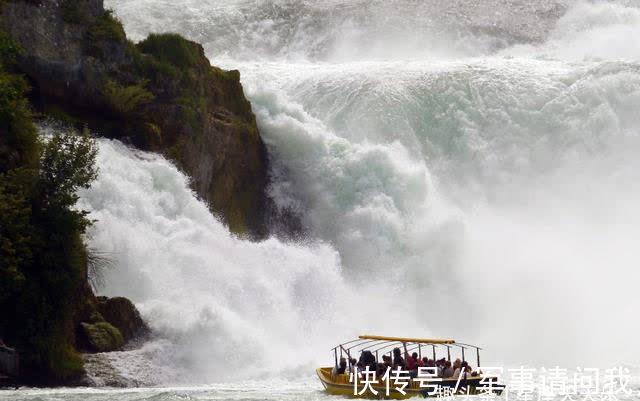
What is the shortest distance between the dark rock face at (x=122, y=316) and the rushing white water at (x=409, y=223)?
2.04 feet

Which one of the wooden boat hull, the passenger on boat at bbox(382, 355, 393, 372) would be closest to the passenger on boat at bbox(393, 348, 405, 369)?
the passenger on boat at bbox(382, 355, 393, 372)

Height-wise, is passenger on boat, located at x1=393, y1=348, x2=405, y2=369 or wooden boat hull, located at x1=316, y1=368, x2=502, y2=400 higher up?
passenger on boat, located at x1=393, y1=348, x2=405, y2=369

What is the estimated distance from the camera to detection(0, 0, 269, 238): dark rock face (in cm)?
4578

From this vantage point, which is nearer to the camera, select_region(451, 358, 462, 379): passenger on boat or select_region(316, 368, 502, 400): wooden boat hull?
select_region(316, 368, 502, 400): wooden boat hull

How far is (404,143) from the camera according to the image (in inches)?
2334

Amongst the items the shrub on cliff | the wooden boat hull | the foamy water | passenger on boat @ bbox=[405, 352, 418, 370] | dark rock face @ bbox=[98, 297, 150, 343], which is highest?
the shrub on cliff

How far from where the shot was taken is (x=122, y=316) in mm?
38312

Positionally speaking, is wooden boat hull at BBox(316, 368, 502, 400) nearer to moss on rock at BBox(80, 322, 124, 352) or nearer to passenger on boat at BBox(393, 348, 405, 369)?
passenger on boat at BBox(393, 348, 405, 369)

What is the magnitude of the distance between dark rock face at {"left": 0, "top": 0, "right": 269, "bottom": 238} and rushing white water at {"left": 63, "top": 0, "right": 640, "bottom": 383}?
188 cm

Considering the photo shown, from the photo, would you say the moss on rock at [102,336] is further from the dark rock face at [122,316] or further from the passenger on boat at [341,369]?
the passenger on boat at [341,369]

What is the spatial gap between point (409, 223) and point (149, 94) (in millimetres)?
11744

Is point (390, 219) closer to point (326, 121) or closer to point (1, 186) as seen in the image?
point (326, 121)

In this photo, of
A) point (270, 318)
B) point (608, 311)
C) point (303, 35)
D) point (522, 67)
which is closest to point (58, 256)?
point (270, 318)

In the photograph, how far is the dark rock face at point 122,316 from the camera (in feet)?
125
